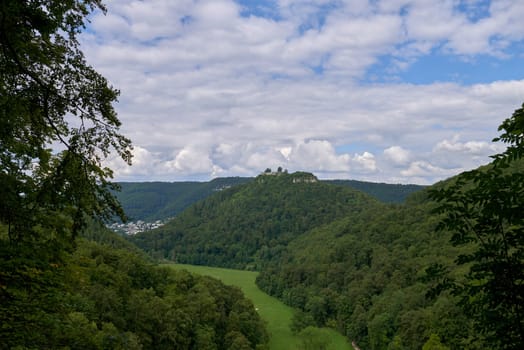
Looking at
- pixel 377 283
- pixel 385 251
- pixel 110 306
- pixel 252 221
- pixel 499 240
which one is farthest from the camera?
pixel 252 221

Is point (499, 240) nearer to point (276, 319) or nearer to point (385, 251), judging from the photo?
point (276, 319)

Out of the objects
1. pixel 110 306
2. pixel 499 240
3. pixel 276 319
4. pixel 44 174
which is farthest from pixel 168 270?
pixel 499 240

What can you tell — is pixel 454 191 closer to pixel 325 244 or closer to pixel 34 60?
pixel 34 60

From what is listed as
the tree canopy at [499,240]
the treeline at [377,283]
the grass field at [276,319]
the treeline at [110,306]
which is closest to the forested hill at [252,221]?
the grass field at [276,319]

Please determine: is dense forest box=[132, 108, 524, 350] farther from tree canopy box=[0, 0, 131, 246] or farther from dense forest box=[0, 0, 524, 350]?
tree canopy box=[0, 0, 131, 246]

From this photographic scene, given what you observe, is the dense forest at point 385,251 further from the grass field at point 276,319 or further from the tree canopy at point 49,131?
the tree canopy at point 49,131

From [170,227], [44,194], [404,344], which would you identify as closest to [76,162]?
[44,194]
